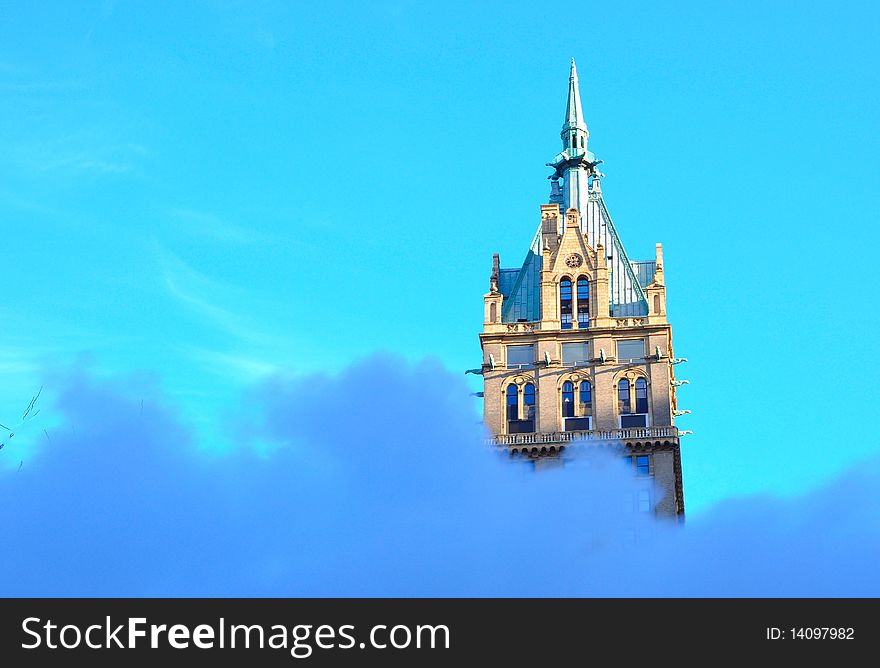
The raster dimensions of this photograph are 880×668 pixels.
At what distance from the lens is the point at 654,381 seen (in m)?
120

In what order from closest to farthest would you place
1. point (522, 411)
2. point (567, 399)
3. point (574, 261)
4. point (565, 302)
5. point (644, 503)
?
point (644, 503), point (567, 399), point (522, 411), point (565, 302), point (574, 261)

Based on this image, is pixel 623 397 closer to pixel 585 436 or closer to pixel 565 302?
pixel 585 436

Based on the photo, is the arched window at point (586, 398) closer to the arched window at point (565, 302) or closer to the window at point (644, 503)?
the arched window at point (565, 302)

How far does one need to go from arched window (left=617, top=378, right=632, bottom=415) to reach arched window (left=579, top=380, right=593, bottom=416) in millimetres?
1943

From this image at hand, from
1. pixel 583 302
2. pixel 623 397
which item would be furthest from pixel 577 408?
pixel 583 302

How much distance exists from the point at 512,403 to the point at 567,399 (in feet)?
12.8

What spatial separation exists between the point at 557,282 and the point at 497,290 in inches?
183

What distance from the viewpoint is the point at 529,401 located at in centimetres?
12106

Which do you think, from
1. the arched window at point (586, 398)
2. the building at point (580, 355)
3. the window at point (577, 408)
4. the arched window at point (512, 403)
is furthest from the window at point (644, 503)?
the arched window at point (512, 403)

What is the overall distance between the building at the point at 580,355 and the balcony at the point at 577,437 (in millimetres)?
69

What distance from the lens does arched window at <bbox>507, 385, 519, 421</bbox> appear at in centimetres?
12069

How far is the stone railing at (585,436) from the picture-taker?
118125mm
